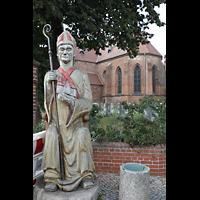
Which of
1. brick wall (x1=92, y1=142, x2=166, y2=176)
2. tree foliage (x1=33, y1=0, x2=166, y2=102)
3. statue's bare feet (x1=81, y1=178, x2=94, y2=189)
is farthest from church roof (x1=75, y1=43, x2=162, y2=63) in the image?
statue's bare feet (x1=81, y1=178, x2=94, y2=189)

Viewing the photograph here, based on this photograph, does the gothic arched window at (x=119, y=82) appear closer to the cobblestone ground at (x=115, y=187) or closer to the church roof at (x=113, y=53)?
the church roof at (x=113, y=53)

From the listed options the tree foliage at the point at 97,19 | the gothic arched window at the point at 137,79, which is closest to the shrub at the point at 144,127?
the tree foliage at the point at 97,19

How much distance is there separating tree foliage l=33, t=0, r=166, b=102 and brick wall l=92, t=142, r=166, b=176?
466 centimetres

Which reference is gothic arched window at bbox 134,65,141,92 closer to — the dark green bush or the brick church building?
the brick church building

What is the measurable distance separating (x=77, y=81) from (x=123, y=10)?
19.9ft

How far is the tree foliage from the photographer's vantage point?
21.7ft

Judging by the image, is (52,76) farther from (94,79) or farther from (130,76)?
(94,79)

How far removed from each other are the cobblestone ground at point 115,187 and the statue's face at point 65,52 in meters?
2.37

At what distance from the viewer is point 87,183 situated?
2219mm

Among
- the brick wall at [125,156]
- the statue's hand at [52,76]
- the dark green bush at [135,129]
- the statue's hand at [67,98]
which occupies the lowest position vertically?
the brick wall at [125,156]

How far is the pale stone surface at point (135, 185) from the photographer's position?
244cm

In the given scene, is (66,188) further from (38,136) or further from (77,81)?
(77,81)

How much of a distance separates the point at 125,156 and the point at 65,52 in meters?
2.76

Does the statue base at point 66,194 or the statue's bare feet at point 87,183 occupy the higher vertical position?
the statue's bare feet at point 87,183
